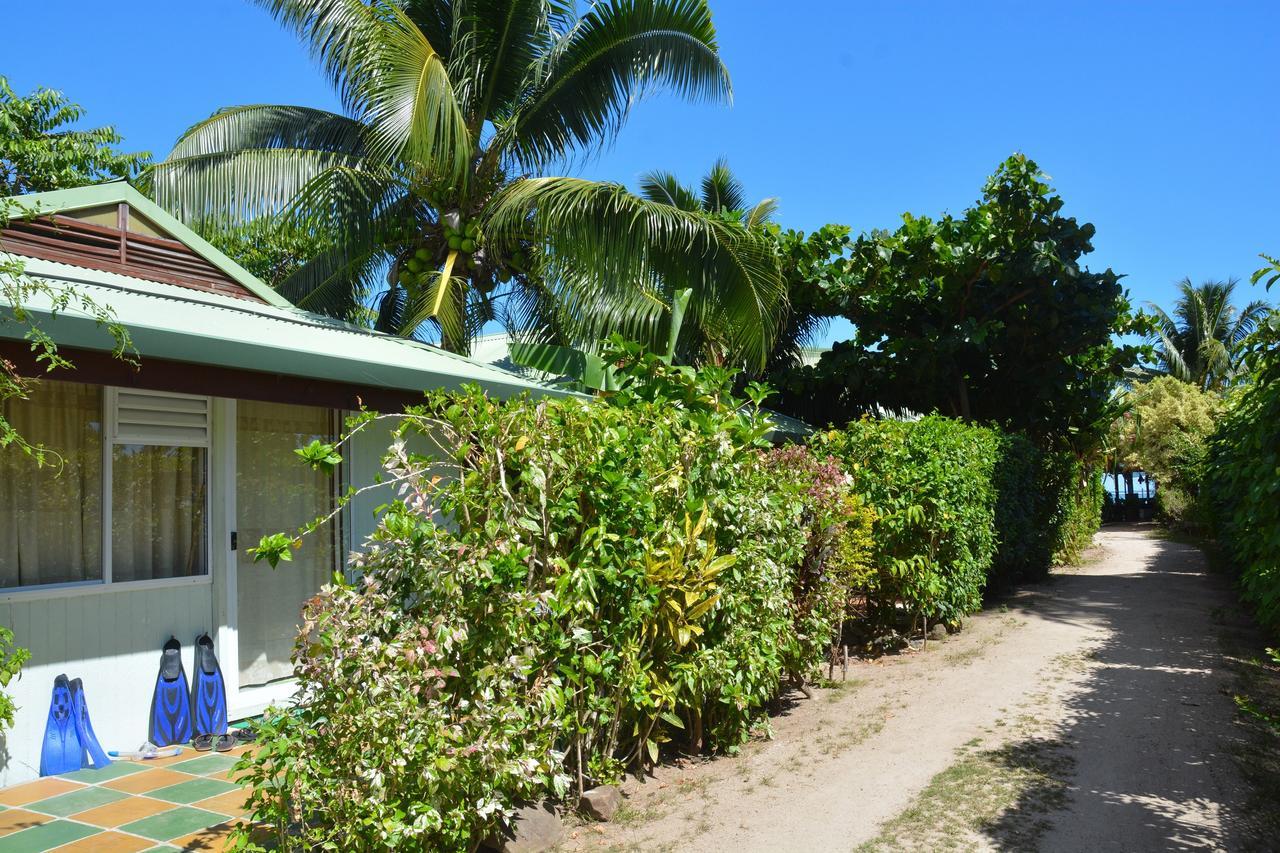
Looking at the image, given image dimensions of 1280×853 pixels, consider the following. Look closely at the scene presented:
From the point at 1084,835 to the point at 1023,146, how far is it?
490 inches

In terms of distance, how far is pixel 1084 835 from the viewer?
15.4ft

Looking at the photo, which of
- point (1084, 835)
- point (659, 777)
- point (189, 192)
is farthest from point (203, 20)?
point (1084, 835)

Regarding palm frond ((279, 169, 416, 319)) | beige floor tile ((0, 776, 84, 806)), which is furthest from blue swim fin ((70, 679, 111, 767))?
palm frond ((279, 169, 416, 319))

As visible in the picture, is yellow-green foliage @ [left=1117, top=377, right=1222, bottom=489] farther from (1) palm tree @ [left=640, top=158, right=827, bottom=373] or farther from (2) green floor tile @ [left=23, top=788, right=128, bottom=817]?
(2) green floor tile @ [left=23, top=788, right=128, bottom=817]

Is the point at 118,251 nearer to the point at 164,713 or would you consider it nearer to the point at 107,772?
the point at 164,713

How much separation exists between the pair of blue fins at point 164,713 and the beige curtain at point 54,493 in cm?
76

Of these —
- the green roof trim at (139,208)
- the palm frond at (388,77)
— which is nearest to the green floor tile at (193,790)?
the green roof trim at (139,208)

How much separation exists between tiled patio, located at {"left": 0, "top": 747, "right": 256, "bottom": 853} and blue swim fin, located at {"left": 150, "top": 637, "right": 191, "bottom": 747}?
27 cm

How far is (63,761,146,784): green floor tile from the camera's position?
18.3 ft

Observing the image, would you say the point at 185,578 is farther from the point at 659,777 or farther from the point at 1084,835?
the point at 1084,835

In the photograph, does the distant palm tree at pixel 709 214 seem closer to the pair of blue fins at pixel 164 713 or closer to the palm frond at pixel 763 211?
the palm frond at pixel 763 211

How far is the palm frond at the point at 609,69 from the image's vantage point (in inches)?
430

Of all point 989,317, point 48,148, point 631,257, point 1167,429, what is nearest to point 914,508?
point 631,257

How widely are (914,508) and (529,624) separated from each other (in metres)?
5.78
